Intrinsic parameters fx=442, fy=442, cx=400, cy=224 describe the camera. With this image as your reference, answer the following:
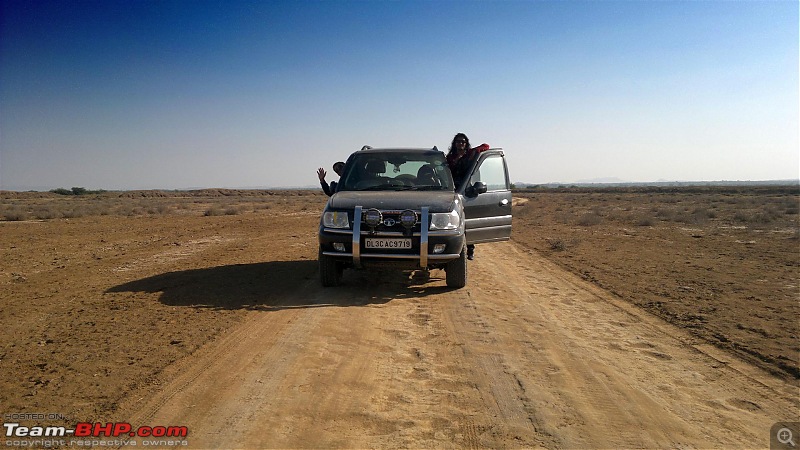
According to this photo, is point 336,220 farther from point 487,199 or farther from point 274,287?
point 487,199

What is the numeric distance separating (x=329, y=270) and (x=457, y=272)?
1.94 metres

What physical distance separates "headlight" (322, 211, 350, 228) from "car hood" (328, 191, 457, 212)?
10 cm

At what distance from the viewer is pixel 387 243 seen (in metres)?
6.08

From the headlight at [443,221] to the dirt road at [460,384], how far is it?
1.14m

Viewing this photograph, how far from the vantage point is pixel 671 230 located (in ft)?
53.3

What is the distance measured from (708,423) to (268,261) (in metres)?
8.03

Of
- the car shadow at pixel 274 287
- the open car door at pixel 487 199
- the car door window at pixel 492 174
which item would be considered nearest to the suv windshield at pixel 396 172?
the open car door at pixel 487 199

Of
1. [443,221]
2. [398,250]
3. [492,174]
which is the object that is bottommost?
[398,250]

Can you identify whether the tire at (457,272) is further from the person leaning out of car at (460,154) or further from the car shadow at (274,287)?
the person leaning out of car at (460,154)

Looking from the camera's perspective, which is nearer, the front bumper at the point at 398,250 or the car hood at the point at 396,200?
the front bumper at the point at 398,250

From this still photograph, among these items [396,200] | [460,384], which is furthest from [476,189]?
[460,384]

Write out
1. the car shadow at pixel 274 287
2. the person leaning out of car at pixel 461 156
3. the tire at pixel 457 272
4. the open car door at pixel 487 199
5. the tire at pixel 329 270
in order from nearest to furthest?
the car shadow at pixel 274 287
the tire at pixel 329 270
the tire at pixel 457 272
the open car door at pixel 487 199
the person leaning out of car at pixel 461 156

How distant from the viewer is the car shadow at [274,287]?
6.00 meters

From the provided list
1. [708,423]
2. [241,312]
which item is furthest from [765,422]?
[241,312]
